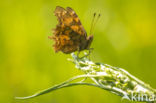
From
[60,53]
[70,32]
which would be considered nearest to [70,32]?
[70,32]

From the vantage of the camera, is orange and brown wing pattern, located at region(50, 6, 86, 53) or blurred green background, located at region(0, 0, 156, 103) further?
blurred green background, located at region(0, 0, 156, 103)

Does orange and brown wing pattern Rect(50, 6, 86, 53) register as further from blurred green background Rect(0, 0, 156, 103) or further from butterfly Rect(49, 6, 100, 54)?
blurred green background Rect(0, 0, 156, 103)

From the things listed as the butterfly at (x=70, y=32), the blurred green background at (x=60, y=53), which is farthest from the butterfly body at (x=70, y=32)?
the blurred green background at (x=60, y=53)

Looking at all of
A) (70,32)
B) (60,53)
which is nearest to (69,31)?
(70,32)

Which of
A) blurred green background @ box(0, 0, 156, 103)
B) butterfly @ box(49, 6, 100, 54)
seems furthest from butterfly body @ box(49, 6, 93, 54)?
blurred green background @ box(0, 0, 156, 103)

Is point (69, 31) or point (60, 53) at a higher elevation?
point (60, 53)

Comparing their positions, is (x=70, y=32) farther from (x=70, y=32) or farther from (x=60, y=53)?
(x=60, y=53)

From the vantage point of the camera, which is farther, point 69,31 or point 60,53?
point 60,53

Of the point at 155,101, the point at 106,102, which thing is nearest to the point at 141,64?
the point at 106,102
